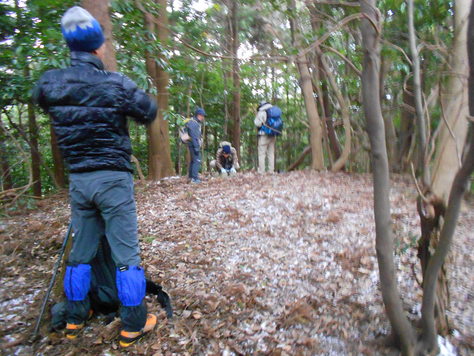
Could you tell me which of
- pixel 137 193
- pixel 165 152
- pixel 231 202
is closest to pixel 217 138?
pixel 165 152

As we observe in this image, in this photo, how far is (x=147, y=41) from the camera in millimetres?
5086

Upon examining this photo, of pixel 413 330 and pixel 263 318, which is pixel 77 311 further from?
pixel 413 330

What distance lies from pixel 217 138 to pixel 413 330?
17365 mm

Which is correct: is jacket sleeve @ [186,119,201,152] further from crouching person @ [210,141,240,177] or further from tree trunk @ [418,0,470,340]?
tree trunk @ [418,0,470,340]

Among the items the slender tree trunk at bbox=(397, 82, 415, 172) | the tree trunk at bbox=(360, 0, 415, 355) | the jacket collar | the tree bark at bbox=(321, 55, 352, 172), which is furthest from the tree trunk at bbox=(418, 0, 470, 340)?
the slender tree trunk at bbox=(397, 82, 415, 172)

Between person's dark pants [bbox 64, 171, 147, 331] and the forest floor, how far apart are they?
0.29m

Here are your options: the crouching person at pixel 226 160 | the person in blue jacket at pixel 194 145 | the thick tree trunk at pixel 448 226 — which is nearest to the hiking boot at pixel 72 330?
the thick tree trunk at pixel 448 226

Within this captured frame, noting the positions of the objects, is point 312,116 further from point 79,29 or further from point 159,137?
point 79,29

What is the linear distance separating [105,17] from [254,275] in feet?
9.05

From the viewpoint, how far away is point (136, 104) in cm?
239

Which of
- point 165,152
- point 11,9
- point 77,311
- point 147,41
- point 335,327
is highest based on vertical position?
point 11,9

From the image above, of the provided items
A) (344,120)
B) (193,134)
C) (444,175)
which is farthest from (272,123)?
(444,175)

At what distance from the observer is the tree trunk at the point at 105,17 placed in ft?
9.09

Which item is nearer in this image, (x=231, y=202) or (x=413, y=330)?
(x=413, y=330)
